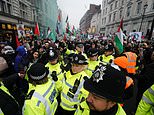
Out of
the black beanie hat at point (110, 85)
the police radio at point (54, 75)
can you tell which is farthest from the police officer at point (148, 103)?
the police radio at point (54, 75)

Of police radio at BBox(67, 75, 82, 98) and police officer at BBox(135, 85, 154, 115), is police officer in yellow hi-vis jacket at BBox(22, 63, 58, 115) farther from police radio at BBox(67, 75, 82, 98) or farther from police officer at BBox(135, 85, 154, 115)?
police officer at BBox(135, 85, 154, 115)

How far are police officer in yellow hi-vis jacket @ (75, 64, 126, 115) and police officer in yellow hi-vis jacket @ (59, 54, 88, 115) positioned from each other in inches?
34.6

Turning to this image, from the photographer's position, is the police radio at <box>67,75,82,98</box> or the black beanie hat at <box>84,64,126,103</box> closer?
the black beanie hat at <box>84,64,126,103</box>

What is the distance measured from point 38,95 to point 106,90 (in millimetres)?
1159

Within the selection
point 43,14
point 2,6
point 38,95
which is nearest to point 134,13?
point 2,6

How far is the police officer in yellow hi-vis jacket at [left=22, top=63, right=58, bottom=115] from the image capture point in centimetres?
168

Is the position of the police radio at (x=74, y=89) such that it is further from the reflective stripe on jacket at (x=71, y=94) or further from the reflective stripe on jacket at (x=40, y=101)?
the reflective stripe on jacket at (x=40, y=101)

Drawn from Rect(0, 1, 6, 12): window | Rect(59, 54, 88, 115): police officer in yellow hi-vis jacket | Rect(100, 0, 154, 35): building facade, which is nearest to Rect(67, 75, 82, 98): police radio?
Rect(59, 54, 88, 115): police officer in yellow hi-vis jacket

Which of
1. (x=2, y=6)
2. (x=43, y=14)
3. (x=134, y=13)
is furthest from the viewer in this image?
(x=43, y=14)

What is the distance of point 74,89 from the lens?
217cm

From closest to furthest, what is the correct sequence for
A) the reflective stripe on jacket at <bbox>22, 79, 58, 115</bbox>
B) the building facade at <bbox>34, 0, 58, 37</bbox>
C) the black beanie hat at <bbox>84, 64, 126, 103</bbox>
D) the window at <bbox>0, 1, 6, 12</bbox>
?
the black beanie hat at <bbox>84, 64, 126, 103</bbox>, the reflective stripe on jacket at <bbox>22, 79, 58, 115</bbox>, the window at <bbox>0, 1, 6, 12</bbox>, the building facade at <bbox>34, 0, 58, 37</bbox>

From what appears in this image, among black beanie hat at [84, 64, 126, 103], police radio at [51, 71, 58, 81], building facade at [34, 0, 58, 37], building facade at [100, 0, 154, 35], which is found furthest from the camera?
building facade at [34, 0, 58, 37]

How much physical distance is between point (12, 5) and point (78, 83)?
2193cm

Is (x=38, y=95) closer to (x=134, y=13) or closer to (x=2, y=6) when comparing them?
(x=2, y=6)
